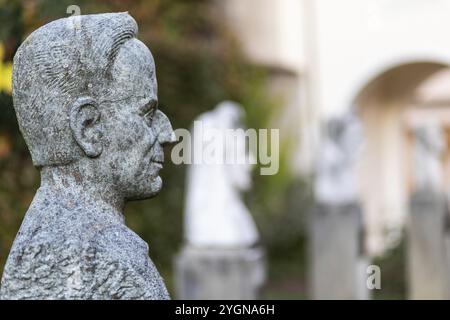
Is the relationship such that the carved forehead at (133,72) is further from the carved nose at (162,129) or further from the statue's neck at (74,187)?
the statue's neck at (74,187)

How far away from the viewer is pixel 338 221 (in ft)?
31.3

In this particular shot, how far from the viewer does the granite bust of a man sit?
2.16 metres

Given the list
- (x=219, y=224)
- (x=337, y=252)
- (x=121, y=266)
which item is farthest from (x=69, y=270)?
(x=337, y=252)

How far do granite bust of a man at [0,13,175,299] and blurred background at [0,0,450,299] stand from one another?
7.68 m

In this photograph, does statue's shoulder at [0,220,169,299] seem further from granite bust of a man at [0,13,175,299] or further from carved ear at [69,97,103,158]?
carved ear at [69,97,103,158]

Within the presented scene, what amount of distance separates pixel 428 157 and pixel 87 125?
29.5 feet

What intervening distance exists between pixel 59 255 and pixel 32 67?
482 mm

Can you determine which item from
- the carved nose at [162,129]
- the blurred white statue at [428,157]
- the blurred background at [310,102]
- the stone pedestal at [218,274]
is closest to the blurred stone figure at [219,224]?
the stone pedestal at [218,274]

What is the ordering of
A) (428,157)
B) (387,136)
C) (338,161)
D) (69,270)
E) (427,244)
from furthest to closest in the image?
(387,136)
(428,157)
(427,244)
(338,161)
(69,270)

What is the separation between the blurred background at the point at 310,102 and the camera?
11.7m

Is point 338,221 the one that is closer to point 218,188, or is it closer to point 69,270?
point 218,188

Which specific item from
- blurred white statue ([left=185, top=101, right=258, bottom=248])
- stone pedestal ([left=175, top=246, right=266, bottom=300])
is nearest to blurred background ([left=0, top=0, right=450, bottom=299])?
blurred white statue ([left=185, top=101, right=258, bottom=248])

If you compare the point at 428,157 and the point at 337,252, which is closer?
the point at 337,252
